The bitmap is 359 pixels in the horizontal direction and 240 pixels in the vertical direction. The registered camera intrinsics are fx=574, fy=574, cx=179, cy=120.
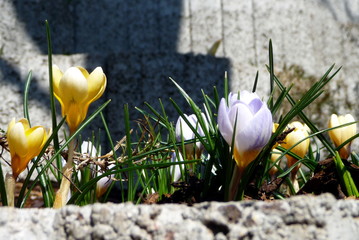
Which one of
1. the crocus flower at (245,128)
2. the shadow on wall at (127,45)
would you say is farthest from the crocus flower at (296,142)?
the shadow on wall at (127,45)

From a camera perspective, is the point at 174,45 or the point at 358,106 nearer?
the point at 358,106

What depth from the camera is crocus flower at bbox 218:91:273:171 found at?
0.75 metres

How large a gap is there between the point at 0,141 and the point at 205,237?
0.42 meters

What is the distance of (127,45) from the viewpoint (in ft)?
10.2

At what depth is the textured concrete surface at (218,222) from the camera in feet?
2.00

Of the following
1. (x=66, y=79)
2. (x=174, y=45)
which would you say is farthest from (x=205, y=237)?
(x=174, y=45)

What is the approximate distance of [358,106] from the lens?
275cm

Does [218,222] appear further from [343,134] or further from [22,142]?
[343,134]

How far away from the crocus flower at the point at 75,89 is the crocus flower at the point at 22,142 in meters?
0.06

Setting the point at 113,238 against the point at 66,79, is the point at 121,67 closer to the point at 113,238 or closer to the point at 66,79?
the point at 66,79

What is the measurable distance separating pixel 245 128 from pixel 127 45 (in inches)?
95.2

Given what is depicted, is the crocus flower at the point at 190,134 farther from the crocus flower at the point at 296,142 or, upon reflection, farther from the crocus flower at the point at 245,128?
the crocus flower at the point at 245,128

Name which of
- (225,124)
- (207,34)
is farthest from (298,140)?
(207,34)

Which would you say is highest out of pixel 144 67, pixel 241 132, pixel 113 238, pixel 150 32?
pixel 150 32
